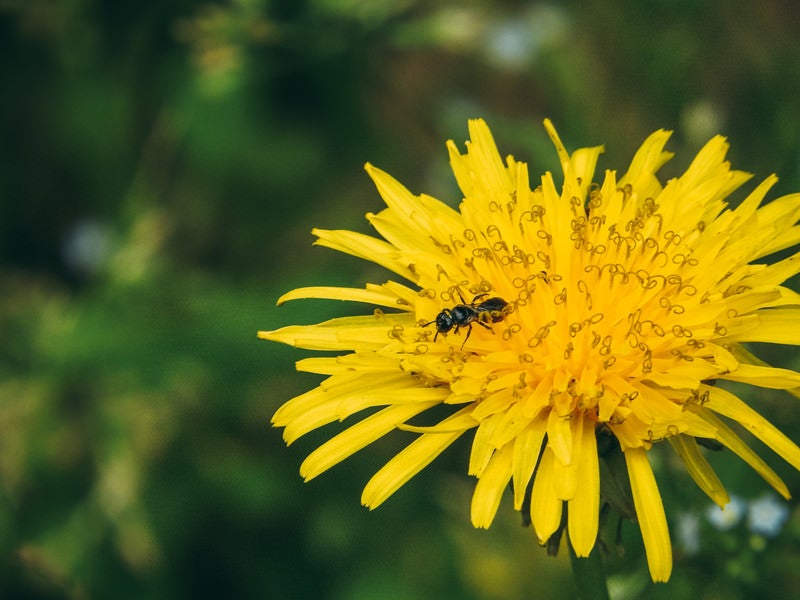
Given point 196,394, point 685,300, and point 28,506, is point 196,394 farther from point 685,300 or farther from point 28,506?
point 685,300

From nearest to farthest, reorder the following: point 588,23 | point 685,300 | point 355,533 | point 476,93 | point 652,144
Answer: point 685,300 → point 652,144 → point 355,533 → point 588,23 → point 476,93

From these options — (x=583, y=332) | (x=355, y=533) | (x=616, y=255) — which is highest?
(x=616, y=255)

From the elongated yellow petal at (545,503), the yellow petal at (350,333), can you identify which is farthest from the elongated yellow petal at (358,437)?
the elongated yellow petal at (545,503)

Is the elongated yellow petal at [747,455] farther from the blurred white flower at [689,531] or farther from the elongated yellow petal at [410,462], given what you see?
the blurred white flower at [689,531]

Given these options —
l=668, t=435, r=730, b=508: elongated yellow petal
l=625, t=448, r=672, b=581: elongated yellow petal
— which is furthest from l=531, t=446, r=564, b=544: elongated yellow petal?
l=668, t=435, r=730, b=508: elongated yellow petal

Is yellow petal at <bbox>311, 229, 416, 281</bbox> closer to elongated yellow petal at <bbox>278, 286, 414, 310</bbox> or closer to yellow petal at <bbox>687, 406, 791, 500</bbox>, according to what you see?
elongated yellow petal at <bbox>278, 286, 414, 310</bbox>

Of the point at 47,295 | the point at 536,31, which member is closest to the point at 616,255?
the point at 536,31

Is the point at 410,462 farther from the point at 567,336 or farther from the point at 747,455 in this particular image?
the point at 747,455
